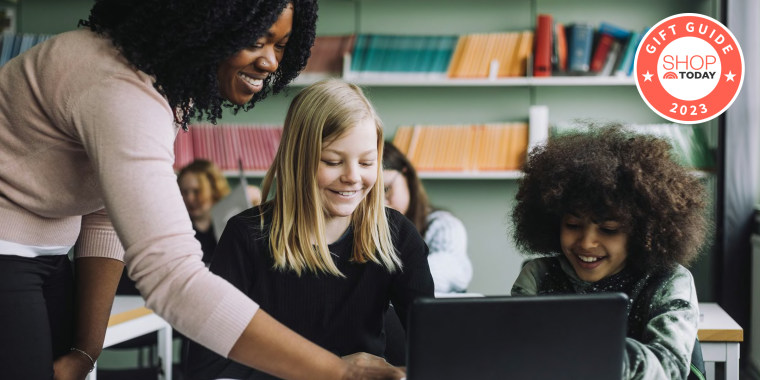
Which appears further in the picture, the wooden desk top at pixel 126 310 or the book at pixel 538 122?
the book at pixel 538 122

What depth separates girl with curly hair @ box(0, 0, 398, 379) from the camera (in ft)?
2.94

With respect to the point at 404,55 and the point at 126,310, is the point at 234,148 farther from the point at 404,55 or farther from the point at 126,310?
the point at 126,310

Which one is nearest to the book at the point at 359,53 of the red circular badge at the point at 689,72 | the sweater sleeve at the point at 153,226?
the red circular badge at the point at 689,72

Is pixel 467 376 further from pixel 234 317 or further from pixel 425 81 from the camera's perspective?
pixel 425 81

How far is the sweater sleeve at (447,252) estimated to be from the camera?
2.72 meters

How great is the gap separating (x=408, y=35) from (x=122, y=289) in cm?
185

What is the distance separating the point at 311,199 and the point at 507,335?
0.67 m

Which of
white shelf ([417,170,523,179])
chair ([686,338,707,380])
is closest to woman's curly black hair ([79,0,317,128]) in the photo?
chair ([686,338,707,380])

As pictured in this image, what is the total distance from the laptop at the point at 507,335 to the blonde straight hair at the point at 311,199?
60 centimetres

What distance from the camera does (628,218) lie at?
140 cm

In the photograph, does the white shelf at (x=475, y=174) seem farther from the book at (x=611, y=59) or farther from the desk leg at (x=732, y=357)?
the desk leg at (x=732, y=357)

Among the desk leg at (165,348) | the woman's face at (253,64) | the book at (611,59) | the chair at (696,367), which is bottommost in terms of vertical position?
the desk leg at (165,348)

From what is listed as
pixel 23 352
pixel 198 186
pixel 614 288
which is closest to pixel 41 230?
pixel 23 352

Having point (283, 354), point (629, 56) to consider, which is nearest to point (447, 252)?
point (629, 56)
